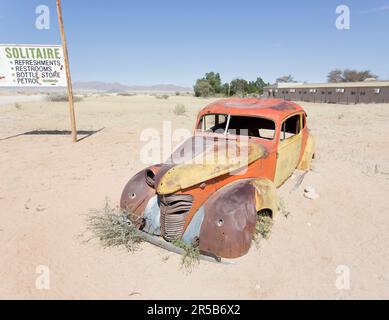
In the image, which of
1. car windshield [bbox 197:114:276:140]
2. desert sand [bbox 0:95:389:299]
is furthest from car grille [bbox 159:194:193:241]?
car windshield [bbox 197:114:276:140]

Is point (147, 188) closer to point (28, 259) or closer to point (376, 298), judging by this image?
point (28, 259)

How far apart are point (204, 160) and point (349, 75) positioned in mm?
79963

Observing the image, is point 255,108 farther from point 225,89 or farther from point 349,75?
point 349,75

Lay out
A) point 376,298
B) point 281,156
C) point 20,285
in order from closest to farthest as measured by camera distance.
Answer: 1. point 376,298
2. point 20,285
3. point 281,156

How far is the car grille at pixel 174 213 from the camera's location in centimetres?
372

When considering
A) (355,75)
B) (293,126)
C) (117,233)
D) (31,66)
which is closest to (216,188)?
(117,233)

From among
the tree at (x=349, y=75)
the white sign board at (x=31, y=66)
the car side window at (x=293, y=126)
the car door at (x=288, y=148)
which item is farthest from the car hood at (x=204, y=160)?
the tree at (x=349, y=75)

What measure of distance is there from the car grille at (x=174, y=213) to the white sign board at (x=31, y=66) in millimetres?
9147

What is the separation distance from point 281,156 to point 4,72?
11.1 metres

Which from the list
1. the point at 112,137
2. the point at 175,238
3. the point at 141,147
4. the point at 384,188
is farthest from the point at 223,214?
the point at 112,137

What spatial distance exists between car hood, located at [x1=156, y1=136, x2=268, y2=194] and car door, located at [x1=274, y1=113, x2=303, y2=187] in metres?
0.68

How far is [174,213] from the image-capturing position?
3799 mm

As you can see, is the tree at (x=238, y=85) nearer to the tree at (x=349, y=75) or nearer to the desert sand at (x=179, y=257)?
Answer: the tree at (x=349, y=75)

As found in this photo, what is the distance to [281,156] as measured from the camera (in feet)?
16.4
